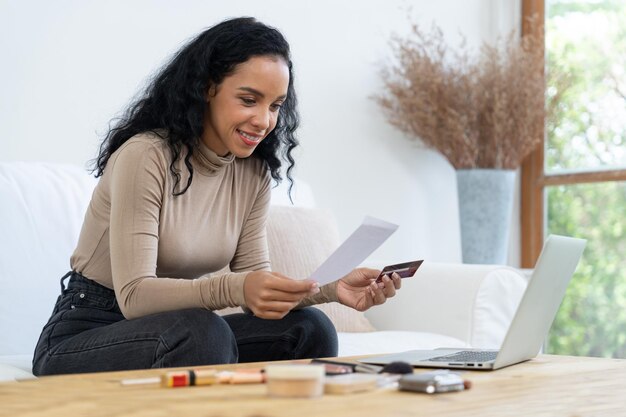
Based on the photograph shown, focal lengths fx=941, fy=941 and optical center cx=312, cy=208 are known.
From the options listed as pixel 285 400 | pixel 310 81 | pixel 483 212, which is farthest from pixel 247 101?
pixel 483 212

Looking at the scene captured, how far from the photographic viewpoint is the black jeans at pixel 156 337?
1588mm

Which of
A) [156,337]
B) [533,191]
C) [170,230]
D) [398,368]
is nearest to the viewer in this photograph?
[398,368]

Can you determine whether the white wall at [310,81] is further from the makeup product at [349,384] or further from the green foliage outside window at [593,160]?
the makeup product at [349,384]

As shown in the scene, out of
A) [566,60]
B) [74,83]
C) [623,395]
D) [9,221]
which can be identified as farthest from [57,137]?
[566,60]

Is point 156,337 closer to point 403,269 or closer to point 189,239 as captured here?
point 189,239

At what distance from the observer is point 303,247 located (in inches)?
102

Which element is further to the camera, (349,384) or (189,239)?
(189,239)

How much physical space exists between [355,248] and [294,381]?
44 cm

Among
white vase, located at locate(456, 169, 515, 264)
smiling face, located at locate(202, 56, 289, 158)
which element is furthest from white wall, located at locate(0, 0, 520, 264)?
smiling face, located at locate(202, 56, 289, 158)

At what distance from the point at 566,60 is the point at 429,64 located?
70 cm

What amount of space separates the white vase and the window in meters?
0.41

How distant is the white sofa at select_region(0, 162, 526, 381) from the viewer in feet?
6.77

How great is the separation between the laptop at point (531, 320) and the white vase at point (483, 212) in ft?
6.35

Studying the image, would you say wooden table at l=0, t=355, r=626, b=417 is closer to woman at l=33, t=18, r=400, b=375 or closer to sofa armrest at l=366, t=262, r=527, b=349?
woman at l=33, t=18, r=400, b=375
